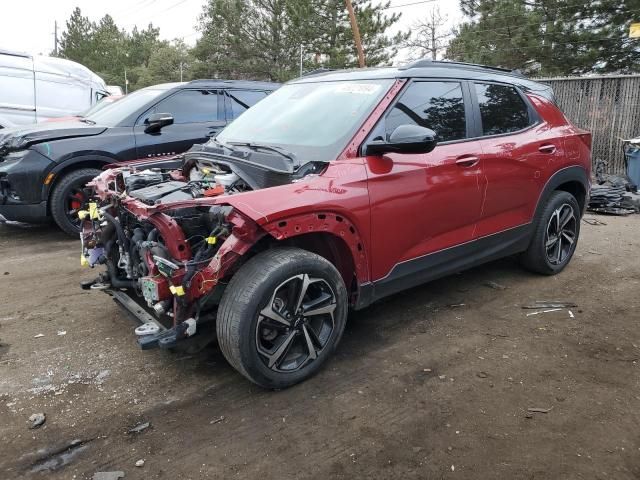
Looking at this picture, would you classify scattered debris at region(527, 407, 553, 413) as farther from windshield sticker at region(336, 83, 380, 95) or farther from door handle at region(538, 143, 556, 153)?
door handle at region(538, 143, 556, 153)

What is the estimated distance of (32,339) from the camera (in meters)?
3.71

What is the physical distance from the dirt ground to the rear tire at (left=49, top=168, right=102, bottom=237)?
6.16ft

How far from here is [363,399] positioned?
2.94m

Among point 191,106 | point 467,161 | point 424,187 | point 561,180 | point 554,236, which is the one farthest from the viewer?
point 191,106

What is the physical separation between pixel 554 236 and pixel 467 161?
1.62m

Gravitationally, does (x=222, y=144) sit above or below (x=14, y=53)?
below

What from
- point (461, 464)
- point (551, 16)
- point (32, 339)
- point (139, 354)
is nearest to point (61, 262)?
point (32, 339)

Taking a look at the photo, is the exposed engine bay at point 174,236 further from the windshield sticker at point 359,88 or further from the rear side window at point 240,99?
the rear side window at point 240,99

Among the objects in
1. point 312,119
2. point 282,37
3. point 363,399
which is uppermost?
point 282,37

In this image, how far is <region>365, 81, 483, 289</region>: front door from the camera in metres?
3.29

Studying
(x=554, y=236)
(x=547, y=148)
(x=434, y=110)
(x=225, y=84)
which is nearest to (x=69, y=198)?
(x=225, y=84)

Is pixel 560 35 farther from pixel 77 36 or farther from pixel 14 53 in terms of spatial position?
pixel 77 36

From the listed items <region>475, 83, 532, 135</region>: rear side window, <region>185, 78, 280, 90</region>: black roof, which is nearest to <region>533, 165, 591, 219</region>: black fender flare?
<region>475, 83, 532, 135</region>: rear side window

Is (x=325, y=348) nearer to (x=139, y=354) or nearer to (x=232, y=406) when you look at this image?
(x=232, y=406)
